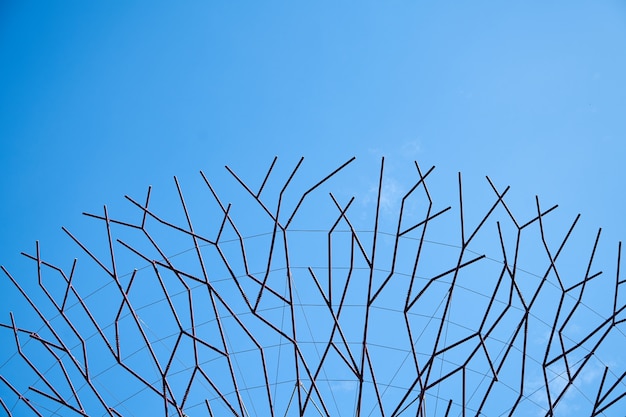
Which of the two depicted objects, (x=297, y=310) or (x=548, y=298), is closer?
(x=297, y=310)

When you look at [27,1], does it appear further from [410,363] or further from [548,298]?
[548,298]

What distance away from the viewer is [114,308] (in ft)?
72.5

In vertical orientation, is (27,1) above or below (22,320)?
above

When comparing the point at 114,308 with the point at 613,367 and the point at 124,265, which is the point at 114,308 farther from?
the point at 613,367

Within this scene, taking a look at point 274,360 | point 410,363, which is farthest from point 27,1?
point 410,363

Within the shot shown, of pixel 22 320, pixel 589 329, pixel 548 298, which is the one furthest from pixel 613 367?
pixel 22 320

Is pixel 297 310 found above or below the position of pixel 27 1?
below

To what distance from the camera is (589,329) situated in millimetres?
22000

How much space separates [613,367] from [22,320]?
20956 millimetres

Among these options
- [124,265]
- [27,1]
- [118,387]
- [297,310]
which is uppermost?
[27,1]

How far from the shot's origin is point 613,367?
72.8ft

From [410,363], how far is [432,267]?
3704 millimetres

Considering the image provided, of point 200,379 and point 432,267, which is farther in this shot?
point 200,379

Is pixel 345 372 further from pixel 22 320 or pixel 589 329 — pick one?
pixel 22 320
